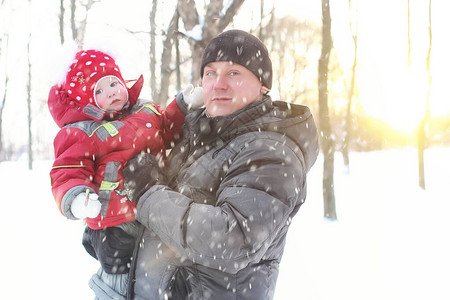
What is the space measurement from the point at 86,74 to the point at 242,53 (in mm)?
837

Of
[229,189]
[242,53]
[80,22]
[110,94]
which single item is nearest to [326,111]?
[242,53]

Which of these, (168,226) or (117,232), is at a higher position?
(168,226)

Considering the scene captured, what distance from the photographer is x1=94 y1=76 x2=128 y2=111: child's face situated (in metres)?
1.91

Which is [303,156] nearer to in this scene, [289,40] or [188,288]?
[188,288]

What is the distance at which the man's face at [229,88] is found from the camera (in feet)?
→ 5.69

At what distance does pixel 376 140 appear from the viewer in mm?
32031

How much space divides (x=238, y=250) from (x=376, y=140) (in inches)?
1314

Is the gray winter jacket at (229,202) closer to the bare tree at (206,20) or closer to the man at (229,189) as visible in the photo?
the man at (229,189)

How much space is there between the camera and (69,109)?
192cm

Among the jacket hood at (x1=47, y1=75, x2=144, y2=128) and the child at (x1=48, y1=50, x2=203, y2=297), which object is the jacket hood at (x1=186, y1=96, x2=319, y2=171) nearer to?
the child at (x1=48, y1=50, x2=203, y2=297)

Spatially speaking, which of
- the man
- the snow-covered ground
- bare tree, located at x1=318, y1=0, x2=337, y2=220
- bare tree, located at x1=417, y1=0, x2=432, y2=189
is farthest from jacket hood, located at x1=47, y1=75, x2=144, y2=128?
bare tree, located at x1=417, y1=0, x2=432, y2=189

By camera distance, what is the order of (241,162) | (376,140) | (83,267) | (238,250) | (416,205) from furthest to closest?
(376,140)
(416,205)
(83,267)
(241,162)
(238,250)

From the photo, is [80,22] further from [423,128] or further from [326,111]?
[423,128]

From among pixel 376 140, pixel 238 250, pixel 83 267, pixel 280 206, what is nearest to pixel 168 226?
pixel 238 250
